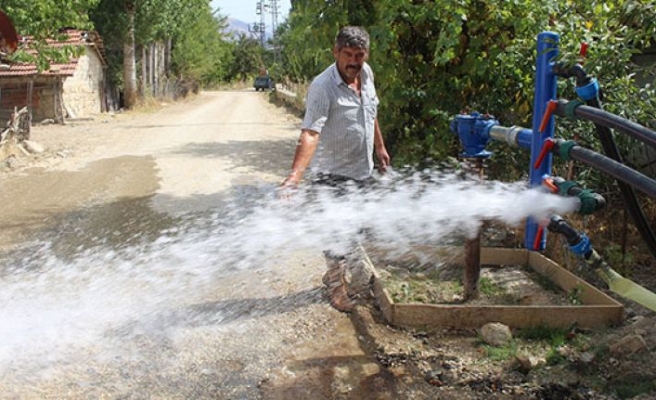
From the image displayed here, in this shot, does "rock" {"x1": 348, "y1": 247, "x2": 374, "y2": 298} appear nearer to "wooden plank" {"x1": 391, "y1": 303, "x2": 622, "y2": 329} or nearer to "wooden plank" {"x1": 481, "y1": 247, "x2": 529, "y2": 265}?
"wooden plank" {"x1": 391, "y1": 303, "x2": 622, "y2": 329}

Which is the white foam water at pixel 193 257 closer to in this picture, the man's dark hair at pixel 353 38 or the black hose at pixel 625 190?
the black hose at pixel 625 190

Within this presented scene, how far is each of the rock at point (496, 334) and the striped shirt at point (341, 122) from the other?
1171 mm

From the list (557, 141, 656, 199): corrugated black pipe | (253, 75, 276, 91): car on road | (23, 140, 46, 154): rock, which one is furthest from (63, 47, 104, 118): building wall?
(253, 75, 276, 91): car on road

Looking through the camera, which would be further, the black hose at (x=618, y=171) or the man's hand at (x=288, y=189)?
the man's hand at (x=288, y=189)

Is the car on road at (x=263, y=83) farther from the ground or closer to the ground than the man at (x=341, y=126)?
closer to the ground

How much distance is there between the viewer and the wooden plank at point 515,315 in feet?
12.4

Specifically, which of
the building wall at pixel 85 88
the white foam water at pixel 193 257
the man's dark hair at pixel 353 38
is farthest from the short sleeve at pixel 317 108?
the building wall at pixel 85 88

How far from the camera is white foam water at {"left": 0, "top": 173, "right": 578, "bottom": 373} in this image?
367 centimetres

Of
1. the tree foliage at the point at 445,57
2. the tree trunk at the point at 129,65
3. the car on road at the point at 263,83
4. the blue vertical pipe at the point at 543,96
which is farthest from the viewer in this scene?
the car on road at the point at 263,83

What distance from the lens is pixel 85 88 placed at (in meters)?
26.1

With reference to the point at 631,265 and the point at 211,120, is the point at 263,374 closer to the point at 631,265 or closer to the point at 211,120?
the point at 631,265

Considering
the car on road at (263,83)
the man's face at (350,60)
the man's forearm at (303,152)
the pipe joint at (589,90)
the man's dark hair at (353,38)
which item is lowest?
the car on road at (263,83)

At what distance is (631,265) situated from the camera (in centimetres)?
466

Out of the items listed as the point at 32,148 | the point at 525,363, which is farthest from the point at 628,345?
the point at 32,148
